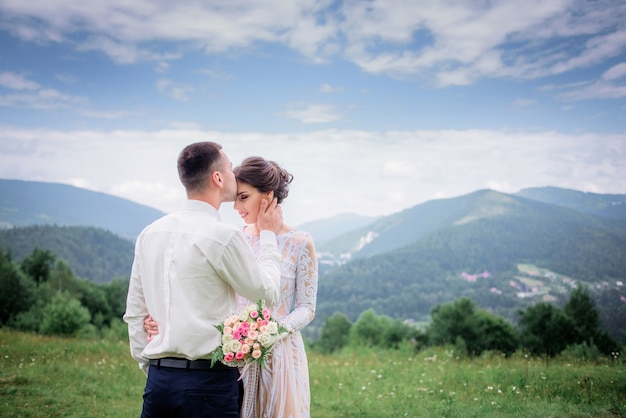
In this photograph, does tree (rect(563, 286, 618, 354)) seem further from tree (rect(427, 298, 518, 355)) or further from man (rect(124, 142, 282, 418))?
man (rect(124, 142, 282, 418))

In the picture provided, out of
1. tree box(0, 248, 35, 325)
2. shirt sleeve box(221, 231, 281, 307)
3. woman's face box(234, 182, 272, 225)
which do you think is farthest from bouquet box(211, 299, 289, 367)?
tree box(0, 248, 35, 325)

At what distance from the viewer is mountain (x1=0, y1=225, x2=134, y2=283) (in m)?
Result: 137

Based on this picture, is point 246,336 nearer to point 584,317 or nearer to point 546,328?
point 546,328

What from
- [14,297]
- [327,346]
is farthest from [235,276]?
[327,346]

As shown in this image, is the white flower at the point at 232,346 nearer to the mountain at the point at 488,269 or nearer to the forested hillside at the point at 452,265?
the forested hillside at the point at 452,265

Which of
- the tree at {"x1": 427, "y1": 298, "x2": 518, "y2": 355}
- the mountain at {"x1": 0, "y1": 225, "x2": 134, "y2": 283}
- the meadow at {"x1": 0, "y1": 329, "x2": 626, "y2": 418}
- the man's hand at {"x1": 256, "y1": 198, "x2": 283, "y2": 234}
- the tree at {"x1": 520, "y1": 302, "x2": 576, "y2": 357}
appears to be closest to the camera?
the man's hand at {"x1": 256, "y1": 198, "x2": 283, "y2": 234}

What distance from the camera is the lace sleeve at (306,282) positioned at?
4.16 m

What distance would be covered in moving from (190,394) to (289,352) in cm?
128

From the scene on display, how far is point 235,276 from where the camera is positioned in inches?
118

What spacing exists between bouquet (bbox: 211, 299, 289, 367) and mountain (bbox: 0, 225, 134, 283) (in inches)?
5598

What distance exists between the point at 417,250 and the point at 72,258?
377 ft

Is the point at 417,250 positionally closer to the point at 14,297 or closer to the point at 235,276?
the point at 14,297

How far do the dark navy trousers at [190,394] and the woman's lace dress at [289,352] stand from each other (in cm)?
78

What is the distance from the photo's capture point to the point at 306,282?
13.9ft
